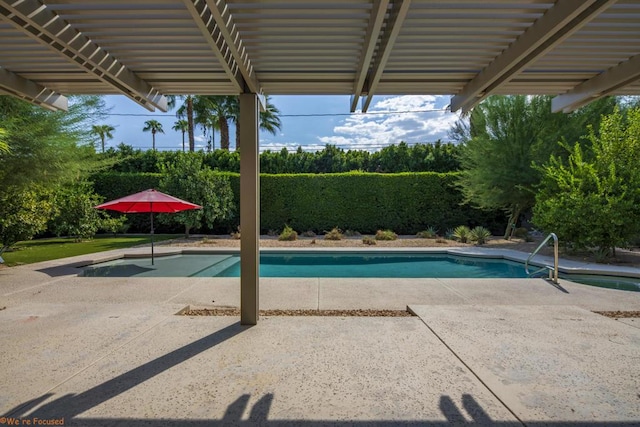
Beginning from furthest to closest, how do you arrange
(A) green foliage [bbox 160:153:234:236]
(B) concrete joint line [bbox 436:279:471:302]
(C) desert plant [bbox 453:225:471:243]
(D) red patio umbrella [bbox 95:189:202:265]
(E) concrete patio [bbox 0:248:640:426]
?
1. (A) green foliage [bbox 160:153:234:236]
2. (C) desert plant [bbox 453:225:471:243]
3. (D) red patio umbrella [bbox 95:189:202:265]
4. (B) concrete joint line [bbox 436:279:471:302]
5. (E) concrete patio [bbox 0:248:640:426]

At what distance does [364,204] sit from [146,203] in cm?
898

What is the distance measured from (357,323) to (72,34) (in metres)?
4.12

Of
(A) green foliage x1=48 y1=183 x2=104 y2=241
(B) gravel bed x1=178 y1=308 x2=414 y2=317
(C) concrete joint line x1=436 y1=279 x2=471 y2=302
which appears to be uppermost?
(A) green foliage x1=48 y1=183 x2=104 y2=241

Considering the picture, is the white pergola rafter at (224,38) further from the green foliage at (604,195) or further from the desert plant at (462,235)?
the desert plant at (462,235)

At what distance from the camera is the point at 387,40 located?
2.87 meters

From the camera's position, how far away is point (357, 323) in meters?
4.28

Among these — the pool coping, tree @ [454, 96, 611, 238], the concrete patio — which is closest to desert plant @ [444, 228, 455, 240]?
tree @ [454, 96, 611, 238]

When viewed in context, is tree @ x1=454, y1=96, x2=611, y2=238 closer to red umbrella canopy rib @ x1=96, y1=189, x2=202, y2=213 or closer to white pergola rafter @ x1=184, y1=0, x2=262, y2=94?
red umbrella canopy rib @ x1=96, y1=189, x2=202, y2=213

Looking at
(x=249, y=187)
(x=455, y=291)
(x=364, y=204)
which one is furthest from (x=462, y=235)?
(x=249, y=187)

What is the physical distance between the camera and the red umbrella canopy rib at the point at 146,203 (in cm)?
945

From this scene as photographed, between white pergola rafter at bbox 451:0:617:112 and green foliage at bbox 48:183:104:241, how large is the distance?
1361cm

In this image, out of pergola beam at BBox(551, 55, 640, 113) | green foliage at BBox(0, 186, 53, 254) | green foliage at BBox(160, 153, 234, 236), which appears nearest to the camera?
pergola beam at BBox(551, 55, 640, 113)

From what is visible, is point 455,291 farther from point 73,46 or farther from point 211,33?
point 73,46

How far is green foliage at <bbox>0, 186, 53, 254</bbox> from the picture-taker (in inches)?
337
